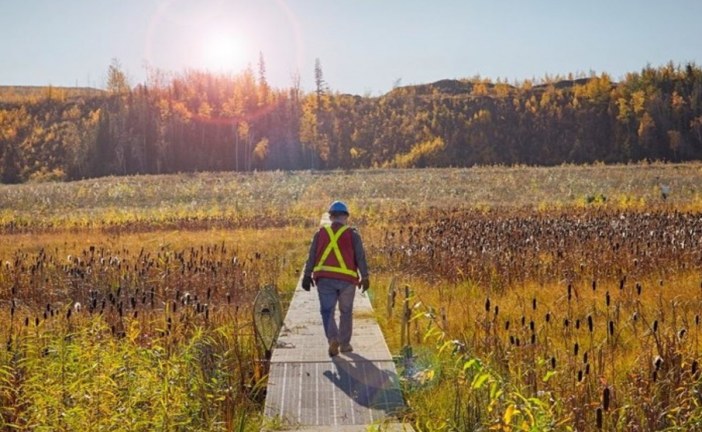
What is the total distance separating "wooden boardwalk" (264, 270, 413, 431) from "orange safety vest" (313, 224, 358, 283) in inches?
30.0

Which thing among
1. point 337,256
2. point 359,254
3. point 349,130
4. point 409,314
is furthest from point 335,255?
point 349,130

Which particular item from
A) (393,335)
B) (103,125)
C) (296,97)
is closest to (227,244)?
(393,335)

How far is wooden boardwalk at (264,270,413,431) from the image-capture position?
20.6 feet

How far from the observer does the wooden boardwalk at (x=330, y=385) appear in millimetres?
6289

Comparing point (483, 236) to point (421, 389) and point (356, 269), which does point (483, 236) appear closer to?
point (356, 269)

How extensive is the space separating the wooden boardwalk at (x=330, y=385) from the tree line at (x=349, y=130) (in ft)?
288

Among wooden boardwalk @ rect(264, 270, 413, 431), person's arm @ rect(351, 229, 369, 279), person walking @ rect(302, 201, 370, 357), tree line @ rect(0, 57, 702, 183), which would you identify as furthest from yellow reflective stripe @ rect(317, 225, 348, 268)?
tree line @ rect(0, 57, 702, 183)

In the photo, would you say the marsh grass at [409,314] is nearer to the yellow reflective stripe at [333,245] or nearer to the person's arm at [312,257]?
the person's arm at [312,257]

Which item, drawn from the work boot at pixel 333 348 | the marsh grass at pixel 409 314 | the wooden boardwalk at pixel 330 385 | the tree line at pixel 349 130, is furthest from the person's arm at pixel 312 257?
the tree line at pixel 349 130

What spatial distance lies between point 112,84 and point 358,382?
136 m

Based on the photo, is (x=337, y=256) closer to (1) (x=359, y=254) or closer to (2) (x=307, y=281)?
(1) (x=359, y=254)

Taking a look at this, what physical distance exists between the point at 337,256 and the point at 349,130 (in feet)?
344

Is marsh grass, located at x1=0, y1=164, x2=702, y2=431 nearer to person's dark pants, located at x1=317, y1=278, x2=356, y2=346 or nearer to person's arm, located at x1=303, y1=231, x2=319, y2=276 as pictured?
person's dark pants, located at x1=317, y1=278, x2=356, y2=346

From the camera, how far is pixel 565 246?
1595cm
